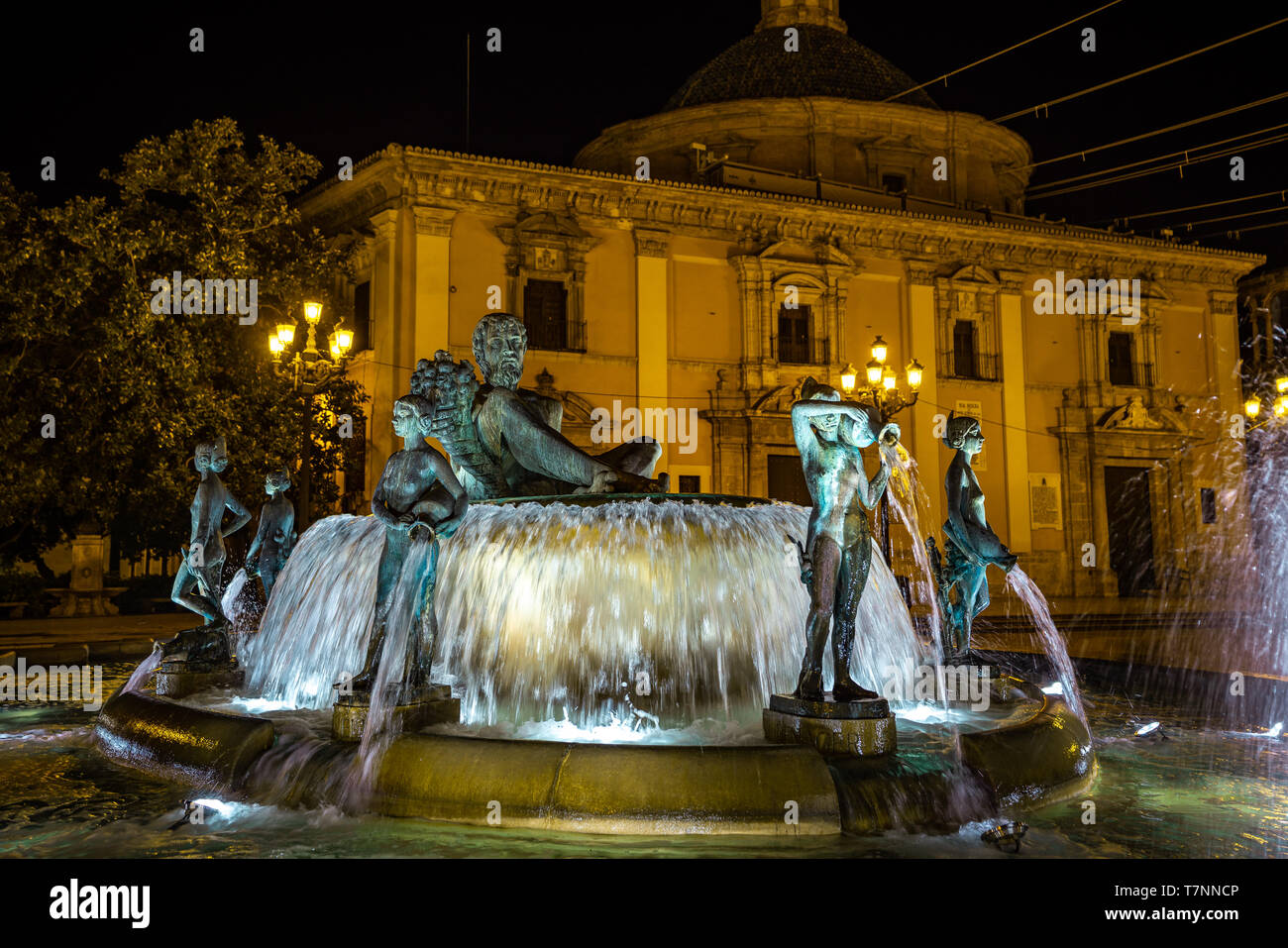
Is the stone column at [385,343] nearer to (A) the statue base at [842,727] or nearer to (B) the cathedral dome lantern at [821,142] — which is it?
(B) the cathedral dome lantern at [821,142]

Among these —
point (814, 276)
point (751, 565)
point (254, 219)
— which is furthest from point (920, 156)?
point (751, 565)

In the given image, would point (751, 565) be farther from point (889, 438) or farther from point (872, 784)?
point (872, 784)

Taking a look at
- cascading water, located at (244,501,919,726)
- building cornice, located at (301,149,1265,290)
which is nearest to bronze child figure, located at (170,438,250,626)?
cascading water, located at (244,501,919,726)

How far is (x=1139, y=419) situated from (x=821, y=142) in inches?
395

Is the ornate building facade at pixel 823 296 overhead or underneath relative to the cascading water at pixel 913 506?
overhead

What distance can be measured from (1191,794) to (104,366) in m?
14.8

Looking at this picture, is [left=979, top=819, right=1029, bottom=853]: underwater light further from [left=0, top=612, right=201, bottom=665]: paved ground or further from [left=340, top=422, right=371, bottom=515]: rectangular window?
[left=340, top=422, right=371, bottom=515]: rectangular window

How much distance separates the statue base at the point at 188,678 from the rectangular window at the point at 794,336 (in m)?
17.3

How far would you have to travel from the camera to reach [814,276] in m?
22.8

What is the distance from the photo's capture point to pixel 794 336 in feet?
75.1

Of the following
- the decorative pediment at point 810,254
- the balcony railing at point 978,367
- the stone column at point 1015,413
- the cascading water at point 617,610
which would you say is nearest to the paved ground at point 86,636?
the cascading water at point 617,610

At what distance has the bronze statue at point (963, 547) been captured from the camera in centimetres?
610

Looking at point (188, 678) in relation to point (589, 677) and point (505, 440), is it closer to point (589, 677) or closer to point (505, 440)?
point (505, 440)

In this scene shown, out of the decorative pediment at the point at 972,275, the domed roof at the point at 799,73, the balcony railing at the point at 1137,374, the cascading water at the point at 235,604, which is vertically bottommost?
the cascading water at the point at 235,604
